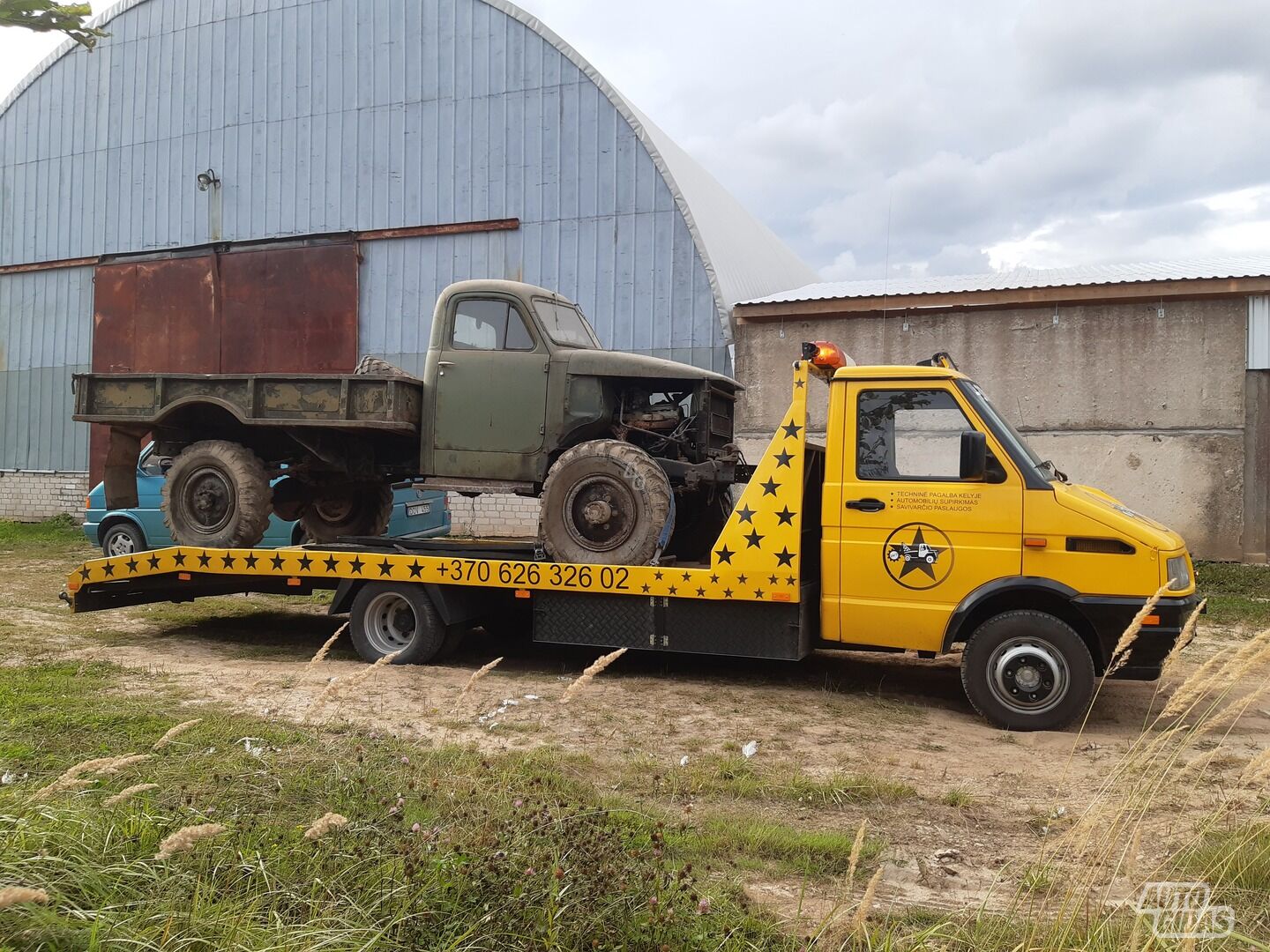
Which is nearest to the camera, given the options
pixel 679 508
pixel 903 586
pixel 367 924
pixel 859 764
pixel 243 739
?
pixel 367 924

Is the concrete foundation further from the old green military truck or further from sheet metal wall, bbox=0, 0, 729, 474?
the old green military truck

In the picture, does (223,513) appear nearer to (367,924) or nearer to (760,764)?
(760,764)

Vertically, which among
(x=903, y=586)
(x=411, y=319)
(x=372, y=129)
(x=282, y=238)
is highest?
(x=372, y=129)

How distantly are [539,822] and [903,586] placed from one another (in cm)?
362

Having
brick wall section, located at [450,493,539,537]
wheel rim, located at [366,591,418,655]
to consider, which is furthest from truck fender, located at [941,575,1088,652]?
brick wall section, located at [450,493,539,537]

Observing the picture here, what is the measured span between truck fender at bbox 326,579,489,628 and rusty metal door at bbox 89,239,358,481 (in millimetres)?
9827

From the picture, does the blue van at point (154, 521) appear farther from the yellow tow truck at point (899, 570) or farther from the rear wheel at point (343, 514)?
the yellow tow truck at point (899, 570)

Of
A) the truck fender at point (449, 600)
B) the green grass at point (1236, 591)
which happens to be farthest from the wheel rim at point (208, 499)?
the green grass at point (1236, 591)

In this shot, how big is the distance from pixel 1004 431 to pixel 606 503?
9.13 feet

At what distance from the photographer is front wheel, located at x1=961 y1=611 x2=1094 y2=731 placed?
629cm

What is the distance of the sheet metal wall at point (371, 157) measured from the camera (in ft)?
52.3

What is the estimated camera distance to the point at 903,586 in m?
6.66

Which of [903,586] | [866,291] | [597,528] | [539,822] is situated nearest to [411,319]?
[866,291]

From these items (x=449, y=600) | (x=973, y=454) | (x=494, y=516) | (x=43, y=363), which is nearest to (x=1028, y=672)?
(x=973, y=454)
